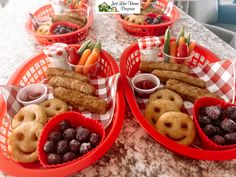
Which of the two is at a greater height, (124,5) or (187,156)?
(124,5)

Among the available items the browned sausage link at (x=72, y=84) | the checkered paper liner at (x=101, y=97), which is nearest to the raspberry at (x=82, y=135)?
the checkered paper liner at (x=101, y=97)

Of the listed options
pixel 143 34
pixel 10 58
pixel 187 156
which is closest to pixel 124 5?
pixel 143 34

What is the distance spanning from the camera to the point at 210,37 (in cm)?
144

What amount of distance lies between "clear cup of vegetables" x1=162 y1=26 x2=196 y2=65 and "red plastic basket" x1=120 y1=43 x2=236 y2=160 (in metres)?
0.09

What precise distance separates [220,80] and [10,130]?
0.86 meters

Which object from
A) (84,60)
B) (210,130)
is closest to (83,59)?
(84,60)

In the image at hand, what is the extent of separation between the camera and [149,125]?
821 millimetres

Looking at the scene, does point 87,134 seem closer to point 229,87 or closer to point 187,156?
point 187,156

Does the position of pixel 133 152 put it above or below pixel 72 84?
below

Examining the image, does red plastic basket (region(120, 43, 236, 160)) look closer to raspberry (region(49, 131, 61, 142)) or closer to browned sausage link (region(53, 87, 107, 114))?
browned sausage link (region(53, 87, 107, 114))

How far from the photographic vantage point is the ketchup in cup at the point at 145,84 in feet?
3.24

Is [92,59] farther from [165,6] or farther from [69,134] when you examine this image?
[165,6]

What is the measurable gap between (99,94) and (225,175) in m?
0.56
